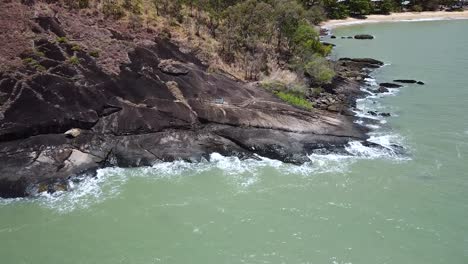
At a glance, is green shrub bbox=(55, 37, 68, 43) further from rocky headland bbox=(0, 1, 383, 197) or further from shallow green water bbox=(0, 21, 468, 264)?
shallow green water bbox=(0, 21, 468, 264)

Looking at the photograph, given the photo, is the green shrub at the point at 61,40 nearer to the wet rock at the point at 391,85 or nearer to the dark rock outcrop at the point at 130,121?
the dark rock outcrop at the point at 130,121

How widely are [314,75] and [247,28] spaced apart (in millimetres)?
8453

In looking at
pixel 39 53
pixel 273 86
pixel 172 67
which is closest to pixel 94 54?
pixel 39 53

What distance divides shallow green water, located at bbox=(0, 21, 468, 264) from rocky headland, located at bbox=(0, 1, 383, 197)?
1.54m

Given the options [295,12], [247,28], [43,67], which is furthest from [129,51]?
[295,12]

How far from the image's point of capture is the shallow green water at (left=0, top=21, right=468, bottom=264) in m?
21.0

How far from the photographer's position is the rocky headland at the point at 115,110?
28.1m

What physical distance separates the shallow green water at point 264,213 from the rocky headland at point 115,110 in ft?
5.04

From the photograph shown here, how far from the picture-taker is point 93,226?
22.7 meters

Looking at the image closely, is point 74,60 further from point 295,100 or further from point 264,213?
point 264,213

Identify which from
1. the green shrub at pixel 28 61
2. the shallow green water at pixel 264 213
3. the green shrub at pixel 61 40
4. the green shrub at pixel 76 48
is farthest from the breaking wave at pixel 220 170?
the green shrub at pixel 61 40

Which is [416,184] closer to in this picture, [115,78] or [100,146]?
[100,146]

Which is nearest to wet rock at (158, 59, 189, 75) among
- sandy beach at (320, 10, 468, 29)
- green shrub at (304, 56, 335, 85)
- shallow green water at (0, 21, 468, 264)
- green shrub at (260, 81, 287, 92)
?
green shrub at (260, 81, 287, 92)

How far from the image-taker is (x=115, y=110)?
3166 cm
